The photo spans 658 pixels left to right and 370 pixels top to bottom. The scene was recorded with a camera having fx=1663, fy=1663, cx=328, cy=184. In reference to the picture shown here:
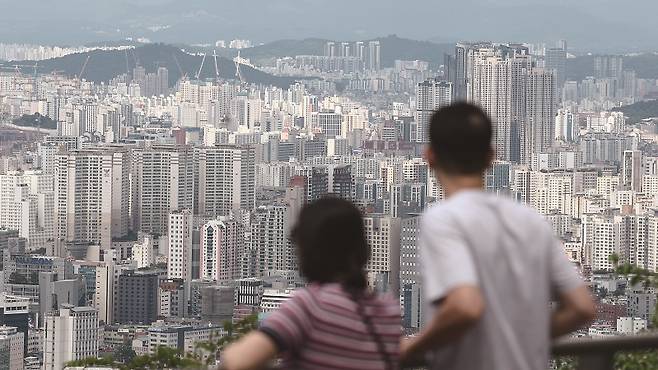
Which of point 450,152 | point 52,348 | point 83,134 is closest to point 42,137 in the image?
point 83,134

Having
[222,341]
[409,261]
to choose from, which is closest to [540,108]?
[409,261]

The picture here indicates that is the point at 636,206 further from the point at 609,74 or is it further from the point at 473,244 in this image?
the point at 473,244

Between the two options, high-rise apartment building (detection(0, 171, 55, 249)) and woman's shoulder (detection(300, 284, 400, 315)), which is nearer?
woman's shoulder (detection(300, 284, 400, 315))

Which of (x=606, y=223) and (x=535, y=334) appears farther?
(x=606, y=223)

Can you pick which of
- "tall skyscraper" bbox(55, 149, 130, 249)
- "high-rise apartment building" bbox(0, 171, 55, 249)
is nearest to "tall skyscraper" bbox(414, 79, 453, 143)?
"tall skyscraper" bbox(55, 149, 130, 249)

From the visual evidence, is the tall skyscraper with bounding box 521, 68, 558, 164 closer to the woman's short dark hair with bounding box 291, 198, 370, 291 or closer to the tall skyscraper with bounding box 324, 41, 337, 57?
the tall skyscraper with bounding box 324, 41, 337, 57

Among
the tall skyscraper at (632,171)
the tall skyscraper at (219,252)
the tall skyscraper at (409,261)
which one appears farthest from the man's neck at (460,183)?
the tall skyscraper at (632,171)

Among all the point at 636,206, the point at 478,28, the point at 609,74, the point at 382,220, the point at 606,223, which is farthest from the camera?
the point at 478,28

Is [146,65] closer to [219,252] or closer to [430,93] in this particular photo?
[430,93]
